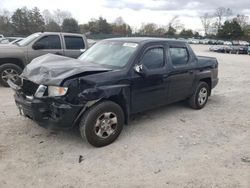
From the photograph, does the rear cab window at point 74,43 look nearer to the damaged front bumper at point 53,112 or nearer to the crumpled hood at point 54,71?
the crumpled hood at point 54,71

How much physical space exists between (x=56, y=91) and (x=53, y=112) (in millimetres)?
311

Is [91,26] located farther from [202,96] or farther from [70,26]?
[202,96]

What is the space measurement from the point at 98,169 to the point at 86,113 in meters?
0.87

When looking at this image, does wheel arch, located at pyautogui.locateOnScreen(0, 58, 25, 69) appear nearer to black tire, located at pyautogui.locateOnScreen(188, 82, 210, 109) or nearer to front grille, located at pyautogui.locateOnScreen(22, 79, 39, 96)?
front grille, located at pyautogui.locateOnScreen(22, 79, 39, 96)

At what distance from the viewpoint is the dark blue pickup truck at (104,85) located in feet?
13.0

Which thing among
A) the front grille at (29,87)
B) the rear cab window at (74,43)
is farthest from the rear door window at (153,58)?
the rear cab window at (74,43)

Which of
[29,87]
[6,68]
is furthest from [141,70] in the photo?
[6,68]


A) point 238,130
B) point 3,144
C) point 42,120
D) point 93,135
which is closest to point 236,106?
point 238,130

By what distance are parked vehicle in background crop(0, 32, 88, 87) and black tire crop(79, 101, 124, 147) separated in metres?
4.16

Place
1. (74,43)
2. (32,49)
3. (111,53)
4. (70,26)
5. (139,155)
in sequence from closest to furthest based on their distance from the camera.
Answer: (139,155) → (111,53) → (32,49) → (74,43) → (70,26)

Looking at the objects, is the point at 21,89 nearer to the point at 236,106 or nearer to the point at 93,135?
the point at 93,135

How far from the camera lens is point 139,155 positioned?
4129 mm

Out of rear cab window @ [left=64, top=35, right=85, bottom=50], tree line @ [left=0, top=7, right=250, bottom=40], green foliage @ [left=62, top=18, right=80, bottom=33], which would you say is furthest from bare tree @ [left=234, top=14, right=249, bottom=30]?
rear cab window @ [left=64, top=35, right=85, bottom=50]

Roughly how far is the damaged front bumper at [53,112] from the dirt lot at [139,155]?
1.57 feet
